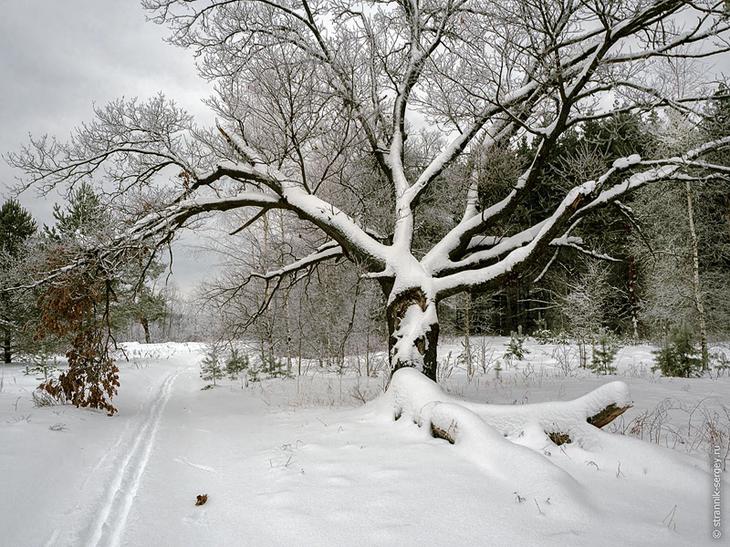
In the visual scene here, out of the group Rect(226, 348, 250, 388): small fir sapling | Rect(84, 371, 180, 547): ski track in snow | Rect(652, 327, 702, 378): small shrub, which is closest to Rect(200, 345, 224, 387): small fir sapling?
Rect(226, 348, 250, 388): small fir sapling

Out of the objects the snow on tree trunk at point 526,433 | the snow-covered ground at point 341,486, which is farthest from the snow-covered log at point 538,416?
the snow-covered ground at point 341,486

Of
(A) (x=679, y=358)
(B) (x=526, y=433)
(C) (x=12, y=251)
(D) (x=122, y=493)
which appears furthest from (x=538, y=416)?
(C) (x=12, y=251)

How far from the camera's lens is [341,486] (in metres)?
3.20

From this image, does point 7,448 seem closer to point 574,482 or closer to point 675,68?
point 574,482

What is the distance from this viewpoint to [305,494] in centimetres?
315

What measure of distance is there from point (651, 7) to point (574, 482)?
15.2ft

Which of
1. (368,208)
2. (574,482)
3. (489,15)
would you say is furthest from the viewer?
(368,208)

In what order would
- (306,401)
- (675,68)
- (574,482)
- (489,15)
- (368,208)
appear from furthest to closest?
1. (368,208)
2. (306,401)
3. (675,68)
4. (489,15)
5. (574,482)

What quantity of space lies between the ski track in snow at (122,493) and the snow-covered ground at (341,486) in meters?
0.01

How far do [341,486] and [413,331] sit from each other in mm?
3212

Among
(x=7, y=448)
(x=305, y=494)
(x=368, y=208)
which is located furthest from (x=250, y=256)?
(x=305, y=494)

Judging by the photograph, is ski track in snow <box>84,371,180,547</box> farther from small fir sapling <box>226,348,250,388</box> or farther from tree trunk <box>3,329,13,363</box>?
tree trunk <box>3,329,13,363</box>

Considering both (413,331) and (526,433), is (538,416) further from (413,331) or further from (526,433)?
(413,331)

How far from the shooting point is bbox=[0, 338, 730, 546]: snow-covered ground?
8.23ft
